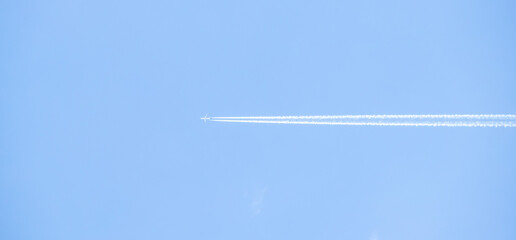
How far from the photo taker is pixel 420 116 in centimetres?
2992

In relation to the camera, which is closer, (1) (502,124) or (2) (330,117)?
(1) (502,124)

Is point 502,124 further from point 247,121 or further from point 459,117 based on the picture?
point 247,121

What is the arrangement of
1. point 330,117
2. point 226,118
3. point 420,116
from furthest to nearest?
point 226,118
point 330,117
point 420,116

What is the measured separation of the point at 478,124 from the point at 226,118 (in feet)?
67.1

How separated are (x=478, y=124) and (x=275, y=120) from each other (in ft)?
52.2

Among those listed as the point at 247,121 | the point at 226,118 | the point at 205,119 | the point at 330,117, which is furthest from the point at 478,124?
the point at 205,119

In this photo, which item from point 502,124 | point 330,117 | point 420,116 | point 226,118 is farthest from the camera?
point 226,118

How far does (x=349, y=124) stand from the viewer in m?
30.4

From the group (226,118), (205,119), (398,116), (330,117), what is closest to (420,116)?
(398,116)

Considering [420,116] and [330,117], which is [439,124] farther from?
[330,117]

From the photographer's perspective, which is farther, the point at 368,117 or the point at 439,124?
the point at 368,117

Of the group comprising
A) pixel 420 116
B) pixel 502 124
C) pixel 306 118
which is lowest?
pixel 502 124

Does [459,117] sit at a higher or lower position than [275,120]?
lower

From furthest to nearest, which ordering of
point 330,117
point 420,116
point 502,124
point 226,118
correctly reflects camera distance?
point 226,118
point 330,117
point 420,116
point 502,124
